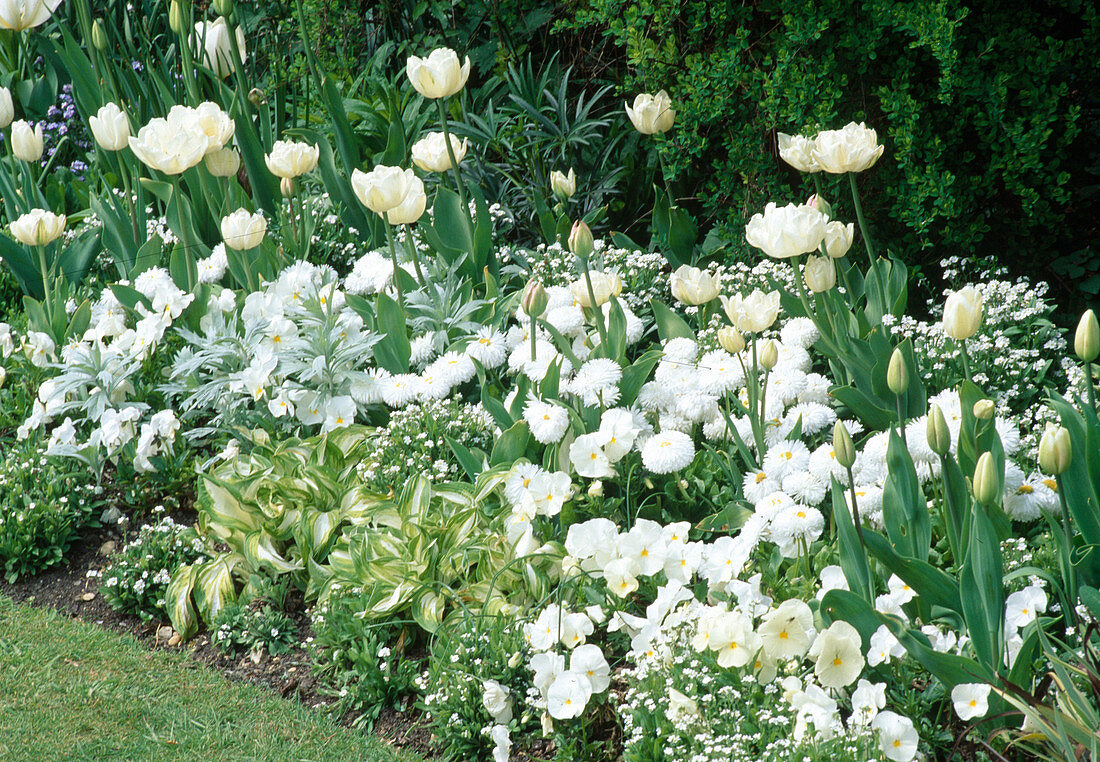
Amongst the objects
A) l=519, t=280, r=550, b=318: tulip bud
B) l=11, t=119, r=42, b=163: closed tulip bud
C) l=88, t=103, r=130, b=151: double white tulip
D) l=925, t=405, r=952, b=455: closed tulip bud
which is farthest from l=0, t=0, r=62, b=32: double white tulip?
l=925, t=405, r=952, b=455: closed tulip bud

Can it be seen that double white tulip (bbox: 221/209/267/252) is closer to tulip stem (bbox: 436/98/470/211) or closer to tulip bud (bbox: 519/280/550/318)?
tulip stem (bbox: 436/98/470/211)

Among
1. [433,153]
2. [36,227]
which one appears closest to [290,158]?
[433,153]

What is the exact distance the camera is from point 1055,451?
64.3 inches

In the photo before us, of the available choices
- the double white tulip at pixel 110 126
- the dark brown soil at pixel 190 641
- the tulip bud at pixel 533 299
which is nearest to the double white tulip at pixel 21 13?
the double white tulip at pixel 110 126

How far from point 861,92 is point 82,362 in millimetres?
2865

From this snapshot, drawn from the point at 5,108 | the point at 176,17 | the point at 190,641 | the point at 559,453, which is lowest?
the point at 190,641

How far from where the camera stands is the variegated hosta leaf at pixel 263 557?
8.61ft

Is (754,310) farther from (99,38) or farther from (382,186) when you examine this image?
(99,38)

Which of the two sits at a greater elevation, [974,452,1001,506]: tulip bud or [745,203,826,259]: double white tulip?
[745,203,826,259]: double white tulip

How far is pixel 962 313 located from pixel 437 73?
1.91 metres

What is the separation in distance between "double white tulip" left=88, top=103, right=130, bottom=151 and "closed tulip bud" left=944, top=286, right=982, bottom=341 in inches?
110

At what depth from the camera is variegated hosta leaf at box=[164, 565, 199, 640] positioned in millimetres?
2621

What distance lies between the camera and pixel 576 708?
201 cm

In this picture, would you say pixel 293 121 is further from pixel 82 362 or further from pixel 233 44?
pixel 82 362
